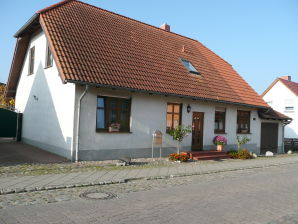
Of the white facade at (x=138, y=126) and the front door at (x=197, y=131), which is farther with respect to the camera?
the front door at (x=197, y=131)

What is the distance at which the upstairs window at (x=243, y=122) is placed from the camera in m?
19.5

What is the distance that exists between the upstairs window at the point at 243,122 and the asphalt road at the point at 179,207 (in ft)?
34.1

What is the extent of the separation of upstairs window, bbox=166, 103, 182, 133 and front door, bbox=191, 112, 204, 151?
3.95 feet

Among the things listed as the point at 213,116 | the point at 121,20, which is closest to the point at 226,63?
the point at 213,116

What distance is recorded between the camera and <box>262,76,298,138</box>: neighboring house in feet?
105

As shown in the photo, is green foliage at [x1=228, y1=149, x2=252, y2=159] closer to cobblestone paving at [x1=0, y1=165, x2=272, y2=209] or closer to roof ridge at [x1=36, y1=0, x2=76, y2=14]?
cobblestone paving at [x1=0, y1=165, x2=272, y2=209]

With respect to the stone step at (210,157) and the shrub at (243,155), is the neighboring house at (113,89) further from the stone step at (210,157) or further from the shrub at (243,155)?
the shrub at (243,155)

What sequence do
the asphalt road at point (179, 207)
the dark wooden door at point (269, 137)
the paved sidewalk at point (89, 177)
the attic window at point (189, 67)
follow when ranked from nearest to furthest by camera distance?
the asphalt road at point (179, 207)
the paved sidewalk at point (89, 177)
the attic window at point (189, 67)
the dark wooden door at point (269, 137)

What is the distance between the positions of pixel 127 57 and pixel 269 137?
45.3 ft

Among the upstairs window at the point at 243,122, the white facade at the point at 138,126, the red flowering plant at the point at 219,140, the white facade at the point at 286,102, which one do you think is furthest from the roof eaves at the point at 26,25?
the white facade at the point at 286,102

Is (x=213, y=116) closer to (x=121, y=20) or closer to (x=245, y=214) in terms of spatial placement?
(x=121, y=20)

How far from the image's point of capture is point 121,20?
718 inches

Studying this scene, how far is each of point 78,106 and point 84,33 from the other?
4.30m

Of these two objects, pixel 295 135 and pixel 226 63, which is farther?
pixel 295 135
